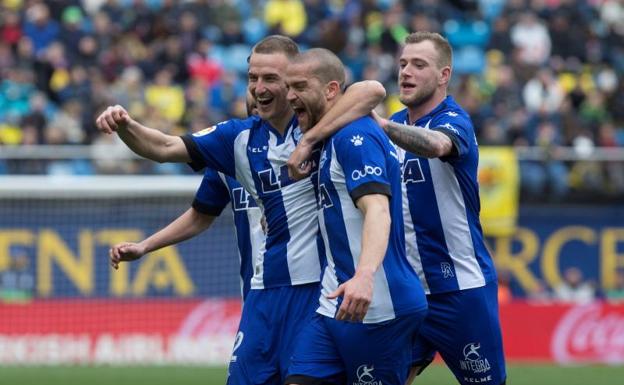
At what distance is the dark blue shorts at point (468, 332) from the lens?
874cm

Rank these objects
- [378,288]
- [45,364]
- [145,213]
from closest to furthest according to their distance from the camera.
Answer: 1. [378,288]
2. [45,364]
3. [145,213]

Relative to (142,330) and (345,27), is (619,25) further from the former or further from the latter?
(142,330)

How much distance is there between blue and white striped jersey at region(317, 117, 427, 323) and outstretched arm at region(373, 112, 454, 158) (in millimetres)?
259

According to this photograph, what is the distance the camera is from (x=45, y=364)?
690 inches

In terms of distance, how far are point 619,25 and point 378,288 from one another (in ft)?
60.9

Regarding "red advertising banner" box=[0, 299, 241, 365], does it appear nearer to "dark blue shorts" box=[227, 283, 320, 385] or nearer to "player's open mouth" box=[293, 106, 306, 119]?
"dark blue shorts" box=[227, 283, 320, 385]

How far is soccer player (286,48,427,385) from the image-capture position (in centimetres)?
723

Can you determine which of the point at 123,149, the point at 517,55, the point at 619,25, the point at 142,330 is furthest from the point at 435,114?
the point at 619,25

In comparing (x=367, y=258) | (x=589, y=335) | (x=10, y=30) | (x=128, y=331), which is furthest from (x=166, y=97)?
(x=367, y=258)

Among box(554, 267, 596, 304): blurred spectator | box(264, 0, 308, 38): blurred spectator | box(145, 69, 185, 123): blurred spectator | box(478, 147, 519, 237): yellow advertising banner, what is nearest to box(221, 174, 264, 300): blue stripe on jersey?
box(478, 147, 519, 237): yellow advertising banner

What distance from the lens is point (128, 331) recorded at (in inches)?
710

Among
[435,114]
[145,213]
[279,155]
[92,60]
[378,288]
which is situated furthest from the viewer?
[92,60]

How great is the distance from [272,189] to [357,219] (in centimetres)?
74

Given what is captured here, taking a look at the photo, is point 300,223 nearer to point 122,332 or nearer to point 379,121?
point 379,121
